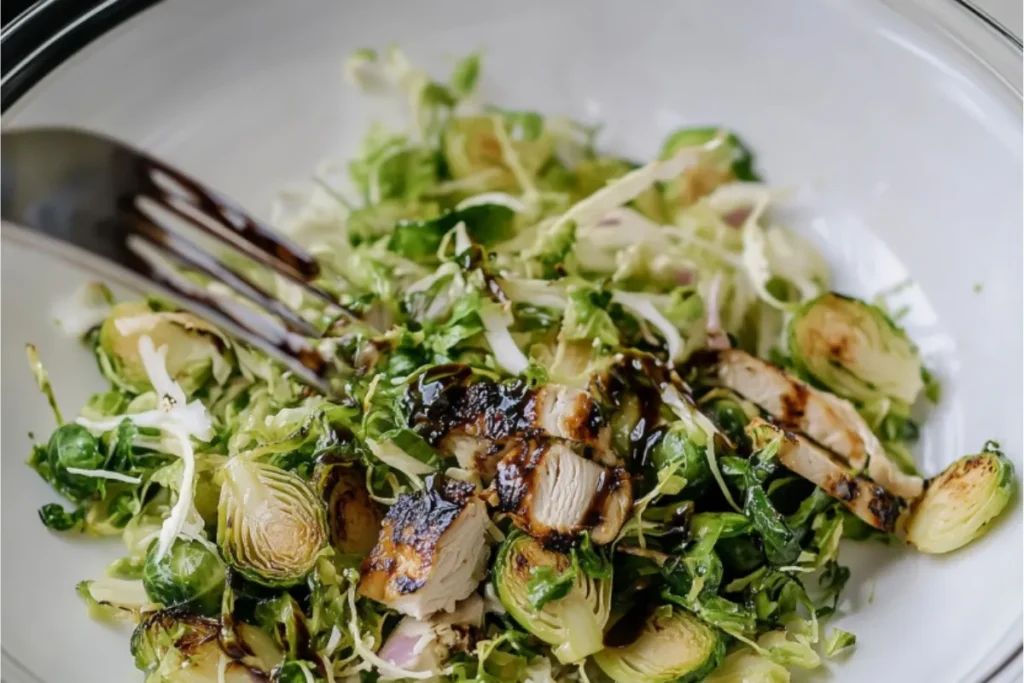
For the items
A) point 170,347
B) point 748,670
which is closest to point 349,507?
point 170,347

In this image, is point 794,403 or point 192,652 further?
point 794,403

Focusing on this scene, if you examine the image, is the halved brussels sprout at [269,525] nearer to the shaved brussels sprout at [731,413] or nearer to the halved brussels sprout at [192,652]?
the halved brussels sprout at [192,652]

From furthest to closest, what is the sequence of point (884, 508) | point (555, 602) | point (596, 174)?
point (596, 174), point (884, 508), point (555, 602)

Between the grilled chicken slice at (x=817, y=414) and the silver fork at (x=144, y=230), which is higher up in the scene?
the grilled chicken slice at (x=817, y=414)

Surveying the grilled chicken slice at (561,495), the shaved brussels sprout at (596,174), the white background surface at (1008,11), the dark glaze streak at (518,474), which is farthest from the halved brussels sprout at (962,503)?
the white background surface at (1008,11)

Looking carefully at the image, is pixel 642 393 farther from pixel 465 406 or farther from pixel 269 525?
pixel 269 525

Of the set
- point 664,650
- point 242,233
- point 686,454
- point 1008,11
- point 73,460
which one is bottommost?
point 73,460

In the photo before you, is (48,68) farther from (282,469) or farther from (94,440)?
(282,469)

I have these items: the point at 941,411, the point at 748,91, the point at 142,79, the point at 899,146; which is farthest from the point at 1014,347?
the point at 142,79
